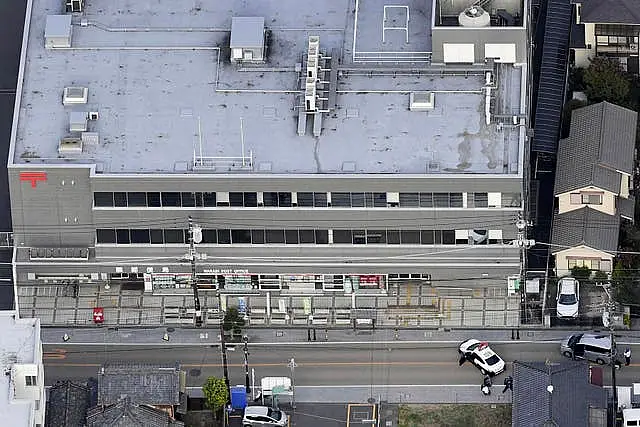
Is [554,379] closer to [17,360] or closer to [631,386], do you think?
[631,386]

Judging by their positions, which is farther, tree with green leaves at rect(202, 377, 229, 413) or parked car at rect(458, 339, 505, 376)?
parked car at rect(458, 339, 505, 376)

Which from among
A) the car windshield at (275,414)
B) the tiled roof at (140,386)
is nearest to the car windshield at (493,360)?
the car windshield at (275,414)

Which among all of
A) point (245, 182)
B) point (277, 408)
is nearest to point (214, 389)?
point (277, 408)

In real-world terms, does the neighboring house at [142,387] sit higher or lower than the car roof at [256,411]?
higher

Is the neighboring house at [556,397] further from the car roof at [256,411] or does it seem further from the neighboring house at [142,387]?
the neighboring house at [142,387]

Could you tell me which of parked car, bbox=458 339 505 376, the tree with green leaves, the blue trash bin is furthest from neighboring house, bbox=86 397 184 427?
parked car, bbox=458 339 505 376

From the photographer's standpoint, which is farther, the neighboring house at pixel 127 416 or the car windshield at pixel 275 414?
the car windshield at pixel 275 414

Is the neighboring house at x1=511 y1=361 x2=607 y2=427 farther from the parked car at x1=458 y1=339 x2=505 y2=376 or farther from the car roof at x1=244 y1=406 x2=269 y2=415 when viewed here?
the car roof at x1=244 y1=406 x2=269 y2=415
